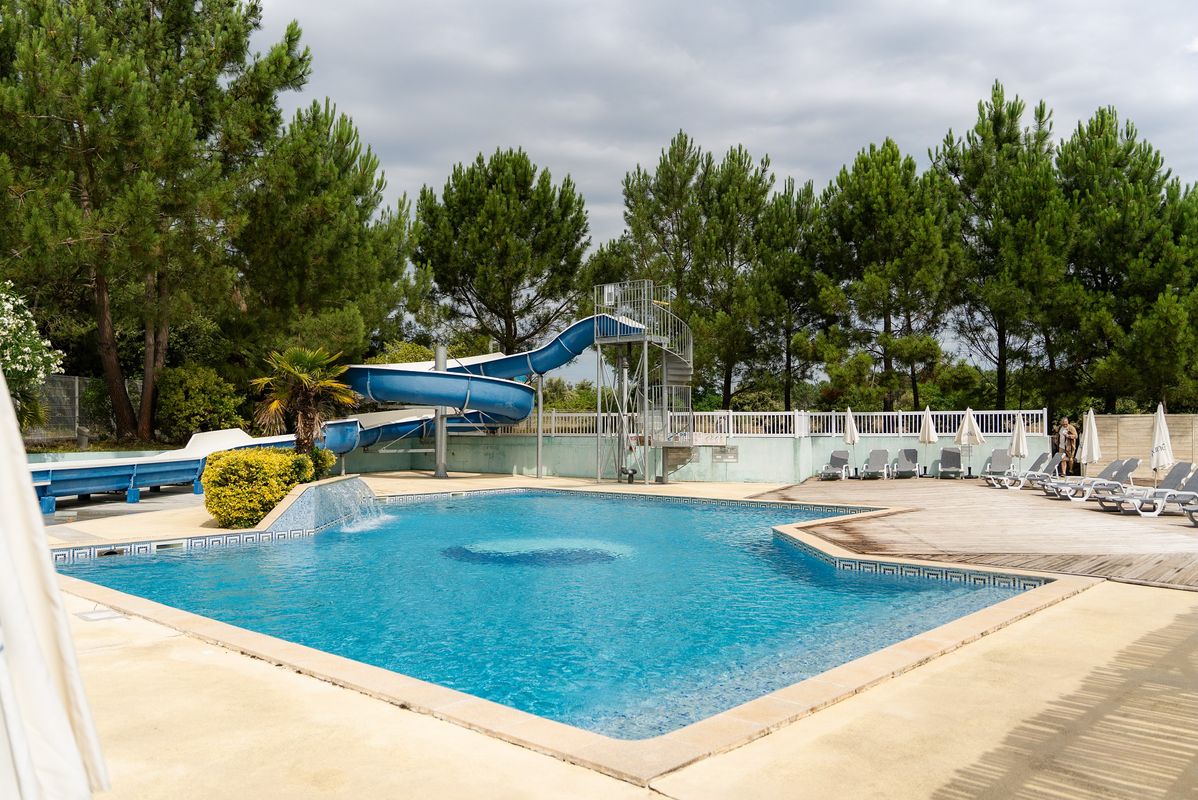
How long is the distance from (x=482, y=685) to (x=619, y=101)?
1750 cm

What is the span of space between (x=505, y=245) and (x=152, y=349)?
12476 millimetres

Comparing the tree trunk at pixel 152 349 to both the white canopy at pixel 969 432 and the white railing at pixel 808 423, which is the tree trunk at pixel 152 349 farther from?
the white canopy at pixel 969 432

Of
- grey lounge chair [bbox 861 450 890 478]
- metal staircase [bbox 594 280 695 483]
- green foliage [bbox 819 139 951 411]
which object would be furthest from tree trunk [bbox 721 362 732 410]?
grey lounge chair [bbox 861 450 890 478]

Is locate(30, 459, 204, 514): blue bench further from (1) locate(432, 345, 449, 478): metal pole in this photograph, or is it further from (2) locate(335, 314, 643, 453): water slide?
(1) locate(432, 345, 449, 478): metal pole

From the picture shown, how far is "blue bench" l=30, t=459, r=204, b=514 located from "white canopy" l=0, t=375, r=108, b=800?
1201 cm

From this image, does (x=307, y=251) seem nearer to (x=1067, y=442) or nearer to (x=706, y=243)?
(x=706, y=243)

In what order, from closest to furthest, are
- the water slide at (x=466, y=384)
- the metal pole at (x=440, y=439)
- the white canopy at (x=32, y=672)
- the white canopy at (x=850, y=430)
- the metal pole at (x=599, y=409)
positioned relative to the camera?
the white canopy at (x=32, y=672), the metal pole at (x=599, y=409), the water slide at (x=466, y=384), the white canopy at (x=850, y=430), the metal pole at (x=440, y=439)

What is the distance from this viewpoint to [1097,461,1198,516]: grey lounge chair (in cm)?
1202

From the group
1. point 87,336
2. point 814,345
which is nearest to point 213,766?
point 87,336

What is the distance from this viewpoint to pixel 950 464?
19.6 meters

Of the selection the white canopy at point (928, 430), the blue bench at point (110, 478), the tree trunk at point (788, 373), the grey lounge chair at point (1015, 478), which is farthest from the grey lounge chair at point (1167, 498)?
the tree trunk at point (788, 373)

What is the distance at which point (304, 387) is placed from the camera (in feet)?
47.2

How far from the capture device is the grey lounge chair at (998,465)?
18.3 m

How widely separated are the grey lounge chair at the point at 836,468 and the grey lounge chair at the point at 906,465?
3.58 ft
